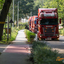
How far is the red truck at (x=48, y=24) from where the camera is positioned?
82.3 feet

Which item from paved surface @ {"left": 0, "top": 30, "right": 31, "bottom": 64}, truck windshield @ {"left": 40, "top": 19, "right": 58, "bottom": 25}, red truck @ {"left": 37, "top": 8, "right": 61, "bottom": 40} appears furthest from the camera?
truck windshield @ {"left": 40, "top": 19, "right": 58, "bottom": 25}

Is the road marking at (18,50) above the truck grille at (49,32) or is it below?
below

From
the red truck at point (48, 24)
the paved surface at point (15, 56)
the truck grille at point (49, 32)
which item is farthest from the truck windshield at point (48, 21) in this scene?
the paved surface at point (15, 56)

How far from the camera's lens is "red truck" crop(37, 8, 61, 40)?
82.3ft

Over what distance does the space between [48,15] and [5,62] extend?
1565 centimetres

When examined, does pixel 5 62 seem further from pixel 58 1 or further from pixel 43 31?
pixel 58 1

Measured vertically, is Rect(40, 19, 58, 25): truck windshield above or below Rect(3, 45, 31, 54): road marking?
above

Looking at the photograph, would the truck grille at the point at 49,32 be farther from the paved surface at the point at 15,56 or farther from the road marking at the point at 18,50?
the paved surface at the point at 15,56

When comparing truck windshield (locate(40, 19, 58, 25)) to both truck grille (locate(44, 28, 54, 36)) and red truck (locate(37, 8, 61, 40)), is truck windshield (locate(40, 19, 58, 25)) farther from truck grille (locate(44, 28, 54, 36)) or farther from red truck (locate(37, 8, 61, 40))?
truck grille (locate(44, 28, 54, 36))

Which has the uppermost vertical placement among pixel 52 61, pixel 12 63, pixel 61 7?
pixel 61 7

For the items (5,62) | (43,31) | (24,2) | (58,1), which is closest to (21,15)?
(24,2)

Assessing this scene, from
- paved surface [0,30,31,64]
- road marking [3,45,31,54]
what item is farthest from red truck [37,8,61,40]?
paved surface [0,30,31,64]

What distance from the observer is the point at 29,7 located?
321 ft

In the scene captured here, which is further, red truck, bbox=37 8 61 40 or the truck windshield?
the truck windshield
